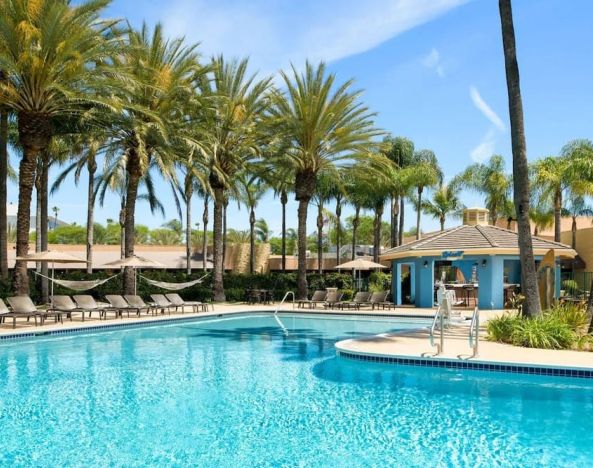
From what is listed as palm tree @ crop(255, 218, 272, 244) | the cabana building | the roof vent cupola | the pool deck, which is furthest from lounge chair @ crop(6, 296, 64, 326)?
palm tree @ crop(255, 218, 272, 244)

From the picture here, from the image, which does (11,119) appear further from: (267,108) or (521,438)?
(521,438)

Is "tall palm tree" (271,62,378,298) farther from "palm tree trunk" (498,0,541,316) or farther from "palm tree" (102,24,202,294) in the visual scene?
"palm tree trunk" (498,0,541,316)

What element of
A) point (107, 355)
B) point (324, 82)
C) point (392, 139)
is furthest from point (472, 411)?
point (392, 139)

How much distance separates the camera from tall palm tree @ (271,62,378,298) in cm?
2681

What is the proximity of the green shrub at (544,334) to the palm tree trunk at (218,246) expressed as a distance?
58.8 feet

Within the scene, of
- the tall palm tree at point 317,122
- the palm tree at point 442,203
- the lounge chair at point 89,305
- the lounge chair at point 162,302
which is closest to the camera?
the lounge chair at point 89,305

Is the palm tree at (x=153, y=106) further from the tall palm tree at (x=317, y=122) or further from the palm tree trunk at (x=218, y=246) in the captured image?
the tall palm tree at (x=317, y=122)

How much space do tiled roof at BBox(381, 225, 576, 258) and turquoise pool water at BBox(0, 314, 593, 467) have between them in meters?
12.6

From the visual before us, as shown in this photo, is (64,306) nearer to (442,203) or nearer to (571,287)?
(571,287)

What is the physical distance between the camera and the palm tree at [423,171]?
131ft

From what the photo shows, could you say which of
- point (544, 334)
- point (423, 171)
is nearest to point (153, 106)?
point (544, 334)

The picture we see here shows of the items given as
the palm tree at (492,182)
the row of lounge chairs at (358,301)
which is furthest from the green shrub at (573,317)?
the palm tree at (492,182)

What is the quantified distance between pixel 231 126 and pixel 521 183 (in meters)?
16.9

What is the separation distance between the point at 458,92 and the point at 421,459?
14627mm
